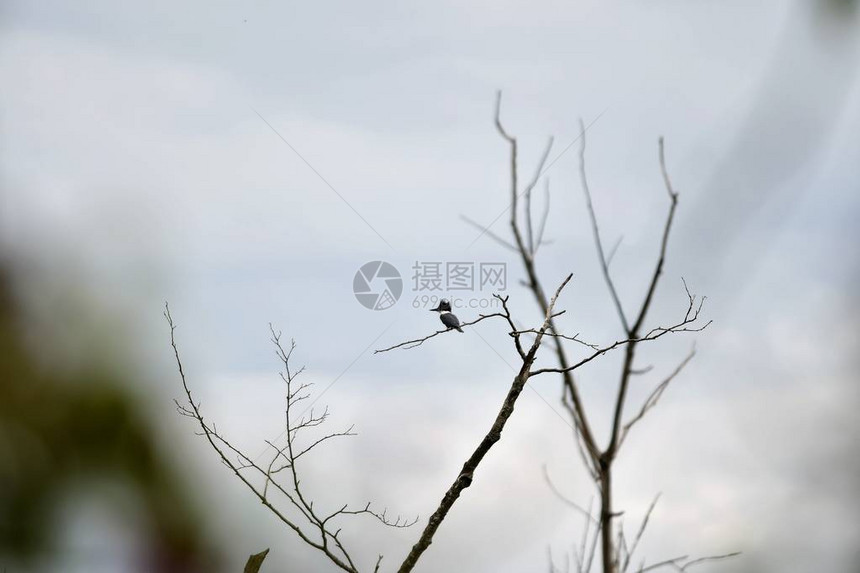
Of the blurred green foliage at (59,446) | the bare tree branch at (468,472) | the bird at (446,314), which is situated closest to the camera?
the bare tree branch at (468,472)

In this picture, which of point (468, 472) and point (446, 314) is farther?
point (446, 314)

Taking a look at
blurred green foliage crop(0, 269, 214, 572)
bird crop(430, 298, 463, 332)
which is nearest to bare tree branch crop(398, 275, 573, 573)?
bird crop(430, 298, 463, 332)

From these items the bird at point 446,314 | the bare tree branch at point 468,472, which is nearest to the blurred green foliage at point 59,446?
the bird at point 446,314

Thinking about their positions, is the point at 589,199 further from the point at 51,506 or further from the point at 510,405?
the point at 51,506

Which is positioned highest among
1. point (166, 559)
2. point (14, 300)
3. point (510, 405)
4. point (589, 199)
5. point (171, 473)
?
point (14, 300)

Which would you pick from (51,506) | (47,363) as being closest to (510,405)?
(51,506)

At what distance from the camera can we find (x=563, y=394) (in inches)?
121

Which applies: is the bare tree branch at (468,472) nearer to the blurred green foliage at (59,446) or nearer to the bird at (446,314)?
the bird at (446,314)

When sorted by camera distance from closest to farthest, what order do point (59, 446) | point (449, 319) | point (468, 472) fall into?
1. point (468, 472)
2. point (449, 319)
3. point (59, 446)

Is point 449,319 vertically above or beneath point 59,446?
beneath

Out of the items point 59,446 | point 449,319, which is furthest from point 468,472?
point 59,446

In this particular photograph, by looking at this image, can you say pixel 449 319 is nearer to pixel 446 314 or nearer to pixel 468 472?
pixel 446 314

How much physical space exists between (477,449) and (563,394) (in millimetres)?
404

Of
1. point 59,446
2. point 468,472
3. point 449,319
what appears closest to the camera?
point 468,472
